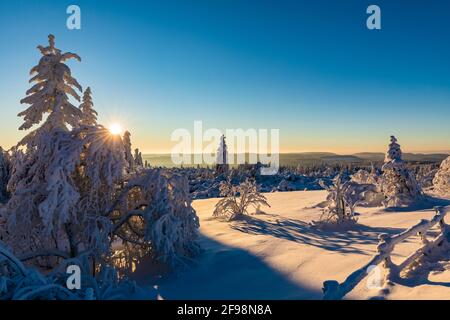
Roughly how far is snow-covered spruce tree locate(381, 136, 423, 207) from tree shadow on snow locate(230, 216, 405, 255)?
4.46 metres

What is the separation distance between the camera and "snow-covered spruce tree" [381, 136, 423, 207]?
14.5m

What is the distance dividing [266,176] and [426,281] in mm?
69256

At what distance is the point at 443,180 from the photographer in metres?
18.8

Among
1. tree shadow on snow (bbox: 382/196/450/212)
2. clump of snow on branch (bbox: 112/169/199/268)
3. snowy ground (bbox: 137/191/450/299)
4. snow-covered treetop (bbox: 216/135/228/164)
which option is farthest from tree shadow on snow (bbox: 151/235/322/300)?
snow-covered treetop (bbox: 216/135/228/164)

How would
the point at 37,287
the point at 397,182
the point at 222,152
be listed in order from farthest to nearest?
the point at 222,152, the point at 397,182, the point at 37,287

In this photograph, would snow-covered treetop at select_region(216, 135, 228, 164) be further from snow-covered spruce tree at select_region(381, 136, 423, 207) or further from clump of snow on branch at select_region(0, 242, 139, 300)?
clump of snow on branch at select_region(0, 242, 139, 300)

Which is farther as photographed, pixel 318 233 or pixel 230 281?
pixel 318 233

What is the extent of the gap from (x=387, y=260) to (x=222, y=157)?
6605 cm

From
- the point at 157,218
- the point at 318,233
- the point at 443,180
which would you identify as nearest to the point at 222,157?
the point at 443,180

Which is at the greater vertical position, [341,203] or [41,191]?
[41,191]

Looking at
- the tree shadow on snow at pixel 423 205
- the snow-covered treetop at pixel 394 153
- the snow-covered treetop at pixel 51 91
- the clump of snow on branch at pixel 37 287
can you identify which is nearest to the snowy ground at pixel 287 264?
the clump of snow on branch at pixel 37 287

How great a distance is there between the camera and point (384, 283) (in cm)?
511

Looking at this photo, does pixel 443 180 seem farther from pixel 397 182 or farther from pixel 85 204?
pixel 85 204
